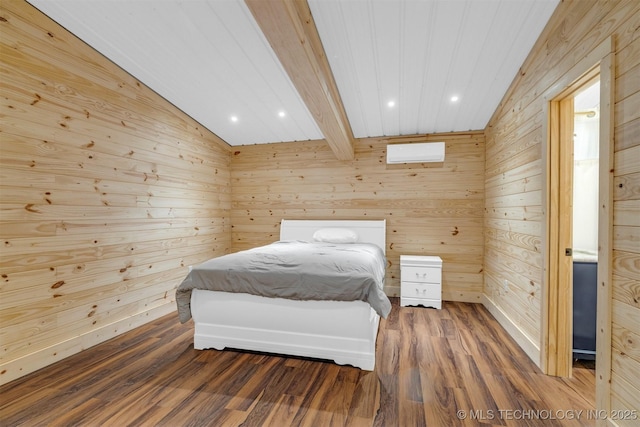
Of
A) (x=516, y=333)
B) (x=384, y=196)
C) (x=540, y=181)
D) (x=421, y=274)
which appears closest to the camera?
(x=540, y=181)

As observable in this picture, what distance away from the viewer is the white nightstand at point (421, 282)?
3.26m

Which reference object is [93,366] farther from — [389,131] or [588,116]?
[588,116]

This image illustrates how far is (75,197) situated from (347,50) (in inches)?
100

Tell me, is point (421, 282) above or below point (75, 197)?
below

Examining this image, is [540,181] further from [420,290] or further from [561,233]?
[420,290]

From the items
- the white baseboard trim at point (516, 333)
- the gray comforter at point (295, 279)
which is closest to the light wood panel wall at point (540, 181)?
the white baseboard trim at point (516, 333)

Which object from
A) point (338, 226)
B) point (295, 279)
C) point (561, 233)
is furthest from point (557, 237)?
point (338, 226)

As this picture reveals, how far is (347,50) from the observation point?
7.04 ft

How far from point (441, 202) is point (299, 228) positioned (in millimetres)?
2063

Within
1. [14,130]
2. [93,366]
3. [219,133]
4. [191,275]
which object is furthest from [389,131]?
[93,366]

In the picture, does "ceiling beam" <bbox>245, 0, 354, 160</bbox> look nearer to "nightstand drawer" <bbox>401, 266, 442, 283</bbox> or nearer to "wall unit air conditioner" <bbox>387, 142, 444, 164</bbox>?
"wall unit air conditioner" <bbox>387, 142, 444, 164</bbox>

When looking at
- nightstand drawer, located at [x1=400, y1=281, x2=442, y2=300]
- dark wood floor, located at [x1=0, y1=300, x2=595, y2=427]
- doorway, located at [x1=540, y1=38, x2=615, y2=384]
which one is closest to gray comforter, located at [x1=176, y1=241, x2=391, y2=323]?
dark wood floor, located at [x1=0, y1=300, x2=595, y2=427]

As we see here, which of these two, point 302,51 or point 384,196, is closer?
point 302,51

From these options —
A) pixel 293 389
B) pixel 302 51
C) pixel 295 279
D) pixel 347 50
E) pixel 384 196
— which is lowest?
pixel 293 389
